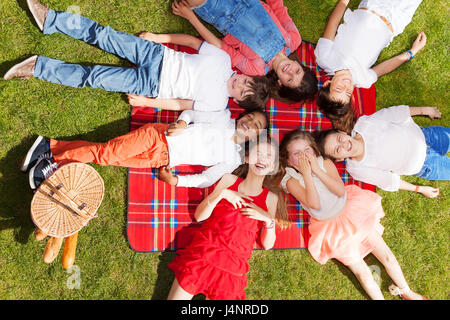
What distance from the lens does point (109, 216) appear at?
134 inches

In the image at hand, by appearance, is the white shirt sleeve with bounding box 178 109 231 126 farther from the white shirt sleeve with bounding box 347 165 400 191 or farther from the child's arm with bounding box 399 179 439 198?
the child's arm with bounding box 399 179 439 198

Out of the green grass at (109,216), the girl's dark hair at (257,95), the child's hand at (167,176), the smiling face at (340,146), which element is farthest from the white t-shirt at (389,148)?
the child's hand at (167,176)

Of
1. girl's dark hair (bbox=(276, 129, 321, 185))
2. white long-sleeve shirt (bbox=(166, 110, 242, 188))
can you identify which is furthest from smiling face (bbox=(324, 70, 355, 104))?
white long-sleeve shirt (bbox=(166, 110, 242, 188))

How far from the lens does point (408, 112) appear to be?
12.1ft

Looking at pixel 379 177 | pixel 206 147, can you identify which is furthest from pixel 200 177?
pixel 379 177

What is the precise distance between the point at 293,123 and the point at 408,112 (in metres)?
1.20

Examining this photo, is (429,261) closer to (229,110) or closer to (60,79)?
(229,110)

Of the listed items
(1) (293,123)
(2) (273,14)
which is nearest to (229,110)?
(1) (293,123)

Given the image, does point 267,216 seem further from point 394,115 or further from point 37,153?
point 37,153

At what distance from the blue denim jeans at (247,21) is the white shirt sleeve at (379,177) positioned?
1565 millimetres

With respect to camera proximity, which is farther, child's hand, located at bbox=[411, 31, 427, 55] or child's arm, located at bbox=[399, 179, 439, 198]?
child's hand, located at bbox=[411, 31, 427, 55]

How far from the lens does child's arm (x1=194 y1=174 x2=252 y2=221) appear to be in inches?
126

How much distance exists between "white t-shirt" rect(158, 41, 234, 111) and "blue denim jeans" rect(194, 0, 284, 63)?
326 millimetres

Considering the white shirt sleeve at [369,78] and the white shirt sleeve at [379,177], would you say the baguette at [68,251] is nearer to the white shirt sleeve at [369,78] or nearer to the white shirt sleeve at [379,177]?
the white shirt sleeve at [379,177]
